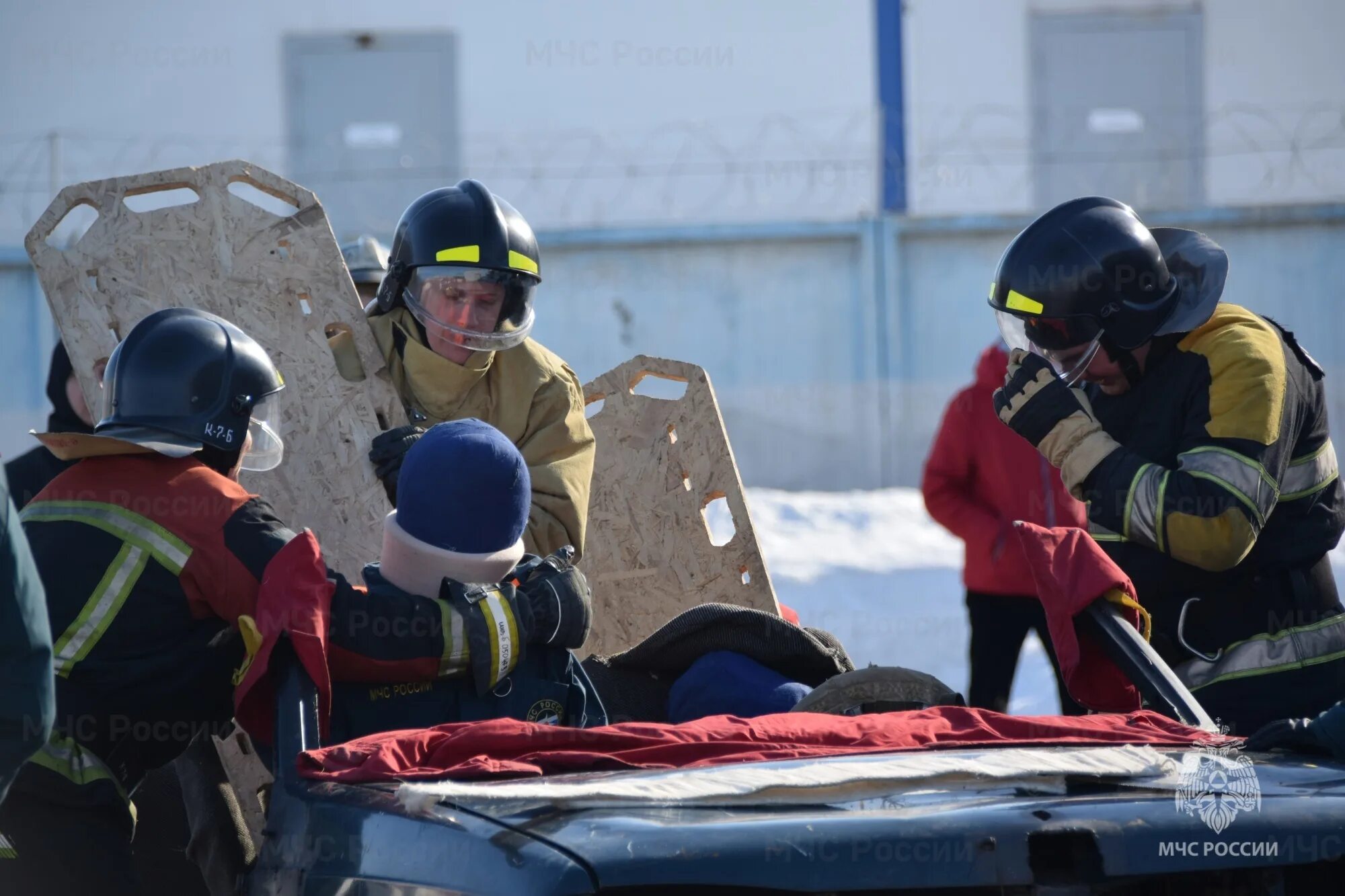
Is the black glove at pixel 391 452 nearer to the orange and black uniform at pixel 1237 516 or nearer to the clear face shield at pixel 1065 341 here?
the clear face shield at pixel 1065 341

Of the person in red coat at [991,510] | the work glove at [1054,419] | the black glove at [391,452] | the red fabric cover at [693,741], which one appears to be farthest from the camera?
the person in red coat at [991,510]

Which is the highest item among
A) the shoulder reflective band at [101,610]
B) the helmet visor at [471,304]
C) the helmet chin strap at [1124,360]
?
the helmet visor at [471,304]

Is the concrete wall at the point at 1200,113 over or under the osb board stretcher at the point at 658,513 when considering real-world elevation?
over

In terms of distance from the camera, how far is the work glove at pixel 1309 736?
268cm

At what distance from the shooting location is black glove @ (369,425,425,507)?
4266mm

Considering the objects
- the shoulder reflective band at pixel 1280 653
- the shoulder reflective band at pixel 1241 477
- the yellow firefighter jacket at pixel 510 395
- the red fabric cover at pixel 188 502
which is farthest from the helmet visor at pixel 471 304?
the shoulder reflective band at pixel 1280 653

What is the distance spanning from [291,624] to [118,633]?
0.59m

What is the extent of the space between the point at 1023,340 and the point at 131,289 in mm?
2622

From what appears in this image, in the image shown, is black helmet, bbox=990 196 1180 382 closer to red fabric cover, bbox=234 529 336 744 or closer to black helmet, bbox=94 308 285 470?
black helmet, bbox=94 308 285 470

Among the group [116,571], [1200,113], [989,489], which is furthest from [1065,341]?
[1200,113]

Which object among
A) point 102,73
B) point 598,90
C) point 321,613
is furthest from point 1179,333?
point 102,73

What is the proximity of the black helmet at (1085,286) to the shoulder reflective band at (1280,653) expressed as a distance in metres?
0.75

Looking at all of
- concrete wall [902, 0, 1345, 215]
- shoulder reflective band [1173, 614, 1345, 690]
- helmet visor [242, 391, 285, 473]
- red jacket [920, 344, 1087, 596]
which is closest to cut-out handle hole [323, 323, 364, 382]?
helmet visor [242, 391, 285, 473]

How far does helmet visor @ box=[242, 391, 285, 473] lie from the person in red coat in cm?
347
